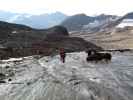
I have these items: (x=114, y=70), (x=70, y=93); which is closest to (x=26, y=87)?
(x=70, y=93)

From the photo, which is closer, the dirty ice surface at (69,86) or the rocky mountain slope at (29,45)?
the dirty ice surface at (69,86)

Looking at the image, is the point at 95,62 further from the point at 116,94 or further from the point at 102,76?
the point at 116,94

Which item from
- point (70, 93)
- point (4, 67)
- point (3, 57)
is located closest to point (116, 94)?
point (70, 93)

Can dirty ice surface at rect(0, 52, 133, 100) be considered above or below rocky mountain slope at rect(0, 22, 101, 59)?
above

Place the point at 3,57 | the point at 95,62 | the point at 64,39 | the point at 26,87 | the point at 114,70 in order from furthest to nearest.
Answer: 1. the point at 64,39
2. the point at 3,57
3. the point at 95,62
4. the point at 114,70
5. the point at 26,87

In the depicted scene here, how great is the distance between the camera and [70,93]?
69.6ft

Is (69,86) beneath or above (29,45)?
above

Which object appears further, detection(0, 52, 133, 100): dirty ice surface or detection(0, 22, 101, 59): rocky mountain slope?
detection(0, 22, 101, 59): rocky mountain slope

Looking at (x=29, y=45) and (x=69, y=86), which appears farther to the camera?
(x=29, y=45)

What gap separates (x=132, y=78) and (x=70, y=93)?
9963 mm

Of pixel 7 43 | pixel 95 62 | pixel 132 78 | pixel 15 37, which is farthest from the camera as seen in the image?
pixel 15 37

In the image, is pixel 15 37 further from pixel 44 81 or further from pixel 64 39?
pixel 44 81

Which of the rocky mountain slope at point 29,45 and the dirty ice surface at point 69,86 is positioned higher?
the dirty ice surface at point 69,86

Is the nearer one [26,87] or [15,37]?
[26,87]
